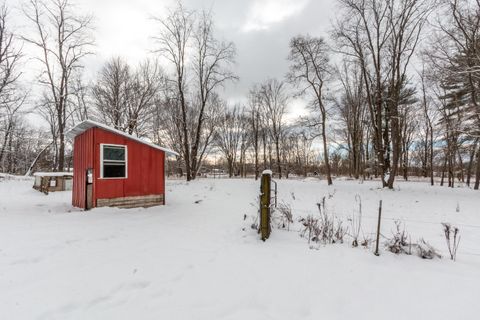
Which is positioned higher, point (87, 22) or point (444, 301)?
point (87, 22)

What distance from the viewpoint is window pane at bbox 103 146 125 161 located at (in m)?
7.84

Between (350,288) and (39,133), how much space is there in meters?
39.7

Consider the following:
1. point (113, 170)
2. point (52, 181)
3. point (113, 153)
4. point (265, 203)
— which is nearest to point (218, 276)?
point (265, 203)

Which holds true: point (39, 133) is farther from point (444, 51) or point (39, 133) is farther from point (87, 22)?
point (444, 51)

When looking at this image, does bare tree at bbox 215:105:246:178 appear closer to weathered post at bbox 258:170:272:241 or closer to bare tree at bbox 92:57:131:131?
bare tree at bbox 92:57:131:131

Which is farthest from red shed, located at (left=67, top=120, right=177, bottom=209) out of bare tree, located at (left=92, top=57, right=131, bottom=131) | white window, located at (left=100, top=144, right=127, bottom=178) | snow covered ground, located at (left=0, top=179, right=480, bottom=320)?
bare tree, located at (left=92, top=57, right=131, bottom=131)

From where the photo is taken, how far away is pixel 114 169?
802 centimetres

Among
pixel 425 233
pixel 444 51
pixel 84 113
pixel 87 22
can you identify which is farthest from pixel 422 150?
pixel 84 113

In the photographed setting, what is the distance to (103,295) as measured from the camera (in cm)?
274

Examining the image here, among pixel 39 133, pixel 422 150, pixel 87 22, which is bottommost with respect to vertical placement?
pixel 422 150

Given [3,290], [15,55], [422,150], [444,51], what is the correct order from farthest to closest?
[422,150] → [15,55] → [444,51] → [3,290]

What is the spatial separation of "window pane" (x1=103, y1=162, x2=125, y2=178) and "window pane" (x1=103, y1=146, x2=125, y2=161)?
0.68ft

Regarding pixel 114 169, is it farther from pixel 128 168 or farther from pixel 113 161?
pixel 128 168

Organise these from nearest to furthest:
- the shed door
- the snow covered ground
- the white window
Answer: the snow covered ground
the shed door
the white window
